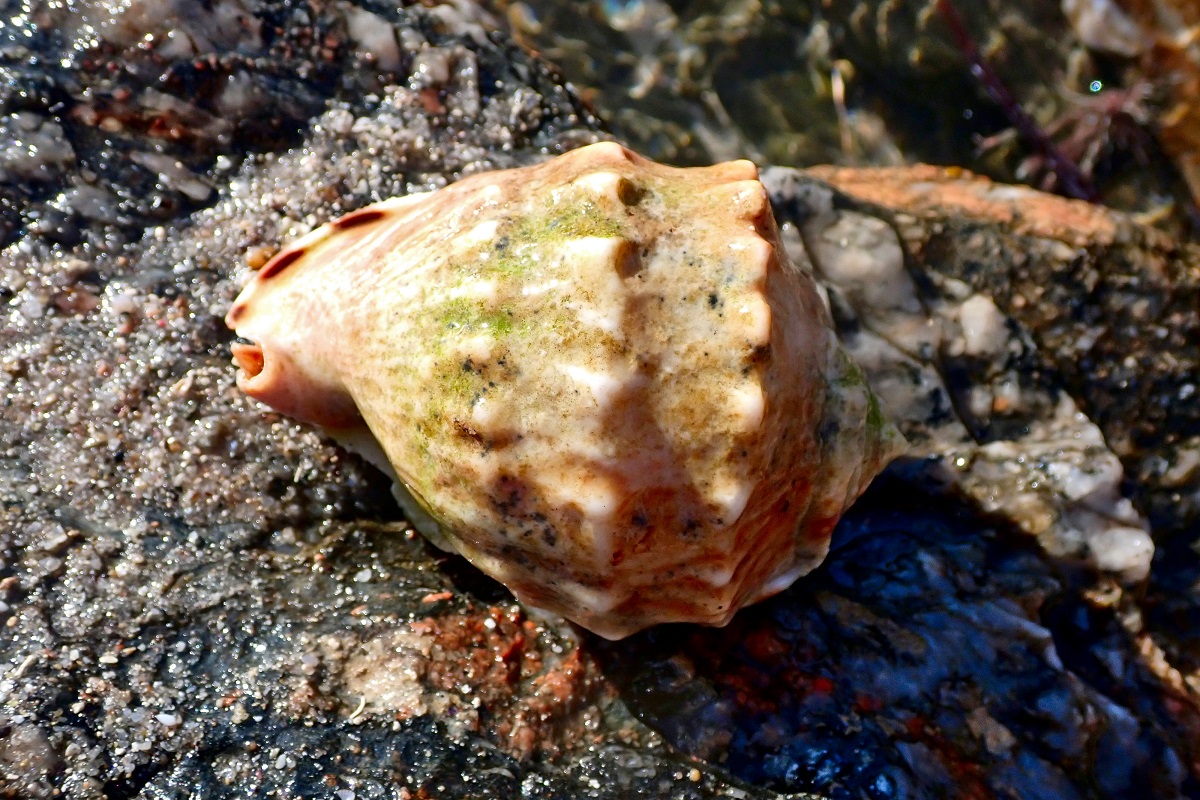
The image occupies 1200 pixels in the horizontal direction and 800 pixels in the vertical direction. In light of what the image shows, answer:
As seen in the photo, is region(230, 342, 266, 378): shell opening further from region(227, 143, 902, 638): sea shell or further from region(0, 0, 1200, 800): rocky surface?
region(227, 143, 902, 638): sea shell

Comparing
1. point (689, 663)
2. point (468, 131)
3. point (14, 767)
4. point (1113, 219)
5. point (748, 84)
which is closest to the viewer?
point (14, 767)

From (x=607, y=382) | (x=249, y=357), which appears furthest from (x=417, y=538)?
(x=607, y=382)

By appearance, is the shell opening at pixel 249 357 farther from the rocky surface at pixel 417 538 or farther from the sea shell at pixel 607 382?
the sea shell at pixel 607 382

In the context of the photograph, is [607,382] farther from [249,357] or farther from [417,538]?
[249,357]

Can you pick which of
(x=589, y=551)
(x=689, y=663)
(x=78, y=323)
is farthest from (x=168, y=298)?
(x=689, y=663)

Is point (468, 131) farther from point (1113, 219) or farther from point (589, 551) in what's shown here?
point (1113, 219)

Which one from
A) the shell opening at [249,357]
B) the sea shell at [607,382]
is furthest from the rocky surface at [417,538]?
the sea shell at [607,382]
